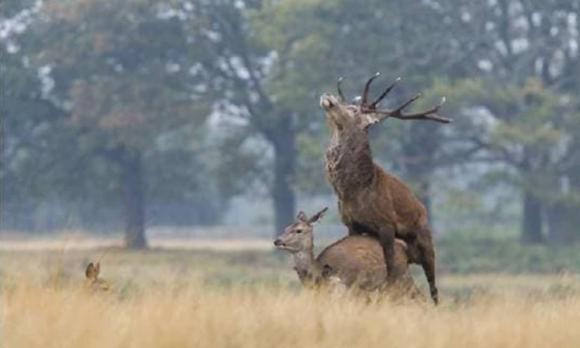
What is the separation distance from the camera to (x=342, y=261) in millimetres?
A: 12812

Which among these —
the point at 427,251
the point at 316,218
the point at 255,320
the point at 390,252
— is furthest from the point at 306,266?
the point at 255,320

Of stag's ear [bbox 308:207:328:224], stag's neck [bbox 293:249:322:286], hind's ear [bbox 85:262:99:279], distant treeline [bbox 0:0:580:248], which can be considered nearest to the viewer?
stag's neck [bbox 293:249:322:286]

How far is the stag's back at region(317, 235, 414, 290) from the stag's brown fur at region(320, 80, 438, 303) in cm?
7

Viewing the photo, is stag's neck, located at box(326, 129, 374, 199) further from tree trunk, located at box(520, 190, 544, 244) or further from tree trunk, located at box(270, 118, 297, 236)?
tree trunk, located at box(270, 118, 297, 236)

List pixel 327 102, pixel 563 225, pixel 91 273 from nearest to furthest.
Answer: pixel 327 102 → pixel 91 273 → pixel 563 225

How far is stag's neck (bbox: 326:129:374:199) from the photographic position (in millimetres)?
12898

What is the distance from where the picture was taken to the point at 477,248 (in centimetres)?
4656

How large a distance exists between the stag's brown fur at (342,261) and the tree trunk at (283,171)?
37.2 meters

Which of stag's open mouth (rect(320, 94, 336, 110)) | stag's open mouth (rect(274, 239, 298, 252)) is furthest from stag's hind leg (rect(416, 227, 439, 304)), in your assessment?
stag's open mouth (rect(320, 94, 336, 110))

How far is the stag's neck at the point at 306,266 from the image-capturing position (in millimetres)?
12836

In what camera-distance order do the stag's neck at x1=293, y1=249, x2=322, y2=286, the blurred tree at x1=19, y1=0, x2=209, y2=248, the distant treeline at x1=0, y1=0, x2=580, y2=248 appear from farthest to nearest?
the blurred tree at x1=19, y1=0, x2=209, y2=248 → the distant treeline at x1=0, y1=0, x2=580, y2=248 → the stag's neck at x1=293, y1=249, x2=322, y2=286

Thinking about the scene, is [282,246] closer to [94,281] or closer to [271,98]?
[94,281]

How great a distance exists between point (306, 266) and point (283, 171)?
38150 mm

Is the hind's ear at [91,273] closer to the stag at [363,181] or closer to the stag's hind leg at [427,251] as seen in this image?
the stag at [363,181]
